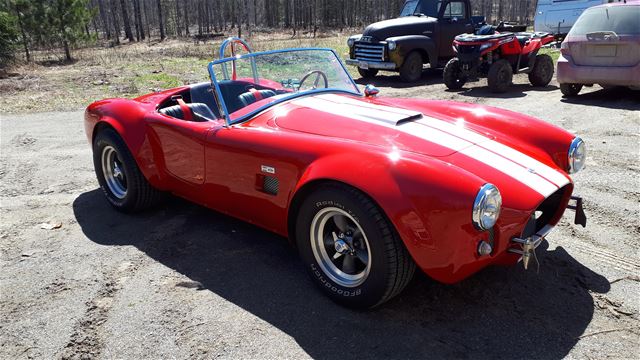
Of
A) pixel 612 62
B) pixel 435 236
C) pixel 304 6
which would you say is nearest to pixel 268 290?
pixel 435 236

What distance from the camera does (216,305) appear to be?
115 inches

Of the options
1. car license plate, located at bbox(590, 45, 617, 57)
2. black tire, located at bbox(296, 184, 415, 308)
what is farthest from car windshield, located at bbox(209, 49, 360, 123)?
car license plate, located at bbox(590, 45, 617, 57)

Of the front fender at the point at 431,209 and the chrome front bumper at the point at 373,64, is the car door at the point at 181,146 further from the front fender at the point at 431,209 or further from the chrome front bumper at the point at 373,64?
the chrome front bumper at the point at 373,64

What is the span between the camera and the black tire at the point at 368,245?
248 centimetres

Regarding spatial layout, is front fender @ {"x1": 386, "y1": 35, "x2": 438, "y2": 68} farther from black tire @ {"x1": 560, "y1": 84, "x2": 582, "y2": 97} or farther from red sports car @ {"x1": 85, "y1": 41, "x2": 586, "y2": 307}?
red sports car @ {"x1": 85, "y1": 41, "x2": 586, "y2": 307}

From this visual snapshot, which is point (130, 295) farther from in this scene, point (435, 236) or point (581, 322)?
point (581, 322)

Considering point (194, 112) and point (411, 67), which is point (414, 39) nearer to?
A: point (411, 67)

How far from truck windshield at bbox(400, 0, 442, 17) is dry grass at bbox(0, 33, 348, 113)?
12.1 feet

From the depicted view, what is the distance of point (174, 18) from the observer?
113ft

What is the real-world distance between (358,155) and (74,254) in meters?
2.34

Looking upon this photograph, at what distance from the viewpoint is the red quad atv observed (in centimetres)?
977

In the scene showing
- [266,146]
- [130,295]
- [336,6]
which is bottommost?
[130,295]

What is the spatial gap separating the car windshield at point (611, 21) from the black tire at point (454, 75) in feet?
7.52

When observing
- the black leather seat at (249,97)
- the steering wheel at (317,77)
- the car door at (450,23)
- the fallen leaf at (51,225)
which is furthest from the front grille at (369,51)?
the fallen leaf at (51,225)
